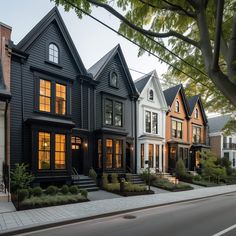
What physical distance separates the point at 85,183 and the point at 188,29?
44.2ft

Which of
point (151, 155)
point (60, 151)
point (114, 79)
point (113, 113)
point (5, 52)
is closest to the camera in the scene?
point (5, 52)

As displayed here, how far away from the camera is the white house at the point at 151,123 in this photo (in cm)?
2470

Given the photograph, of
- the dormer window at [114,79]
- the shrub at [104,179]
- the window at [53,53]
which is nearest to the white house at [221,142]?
the dormer window at [114,79]

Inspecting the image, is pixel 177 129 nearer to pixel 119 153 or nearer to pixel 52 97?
pixel 119 153

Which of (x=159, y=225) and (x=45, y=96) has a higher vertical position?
(x=45, y=96)

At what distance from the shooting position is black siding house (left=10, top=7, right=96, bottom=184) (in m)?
16.3

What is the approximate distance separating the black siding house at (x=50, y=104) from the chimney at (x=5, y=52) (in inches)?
14.5

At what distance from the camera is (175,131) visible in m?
29.9

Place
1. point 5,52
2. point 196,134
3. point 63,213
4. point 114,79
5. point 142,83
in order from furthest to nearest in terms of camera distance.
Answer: point 196,134 → point 142,83 → point 114,79 → point 5,52 → point 63,213

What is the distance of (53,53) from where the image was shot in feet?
60.9

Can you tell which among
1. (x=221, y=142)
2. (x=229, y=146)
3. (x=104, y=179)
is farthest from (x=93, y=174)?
(x=229, y=146)

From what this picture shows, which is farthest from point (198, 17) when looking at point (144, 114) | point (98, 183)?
point (144, 114)

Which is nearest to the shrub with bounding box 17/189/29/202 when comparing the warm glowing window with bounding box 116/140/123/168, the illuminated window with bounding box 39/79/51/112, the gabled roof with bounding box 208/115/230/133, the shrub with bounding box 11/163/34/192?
the shrub with bounding box 11/163/34/192

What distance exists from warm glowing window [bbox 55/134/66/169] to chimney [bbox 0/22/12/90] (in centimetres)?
435
